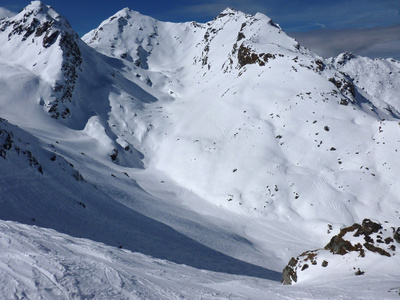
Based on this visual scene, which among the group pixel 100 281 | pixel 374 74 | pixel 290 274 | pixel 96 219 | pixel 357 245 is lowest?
pixel 100 281

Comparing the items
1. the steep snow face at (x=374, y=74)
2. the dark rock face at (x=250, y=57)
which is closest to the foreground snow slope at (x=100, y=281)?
the dark rock face at (x=250, y=57)

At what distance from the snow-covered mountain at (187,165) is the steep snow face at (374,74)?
103 metres

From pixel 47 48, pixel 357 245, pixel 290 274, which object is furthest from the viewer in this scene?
pixel 47 48

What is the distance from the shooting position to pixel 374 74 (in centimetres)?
16600

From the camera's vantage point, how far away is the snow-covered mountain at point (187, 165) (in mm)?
10242

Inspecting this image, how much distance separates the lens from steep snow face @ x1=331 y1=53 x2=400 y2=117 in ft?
502

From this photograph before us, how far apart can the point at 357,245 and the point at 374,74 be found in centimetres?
18695

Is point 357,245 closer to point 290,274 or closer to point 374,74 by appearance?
point 290,274

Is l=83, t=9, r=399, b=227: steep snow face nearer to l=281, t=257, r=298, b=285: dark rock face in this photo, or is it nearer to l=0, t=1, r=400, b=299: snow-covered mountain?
l=0, t=1, r=400, b=299: snow-covered mountain

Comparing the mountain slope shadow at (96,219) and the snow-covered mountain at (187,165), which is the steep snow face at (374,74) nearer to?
the snow-covered mountain at (187,165)

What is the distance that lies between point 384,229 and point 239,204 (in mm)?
21840

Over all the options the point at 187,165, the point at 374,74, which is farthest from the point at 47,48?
the point at 374,74

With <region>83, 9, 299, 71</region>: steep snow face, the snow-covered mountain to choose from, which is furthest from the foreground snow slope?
<region>83, 9, 299, 71</region>: steep snow face

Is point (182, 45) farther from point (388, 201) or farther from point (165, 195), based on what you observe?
point (388, 201)
